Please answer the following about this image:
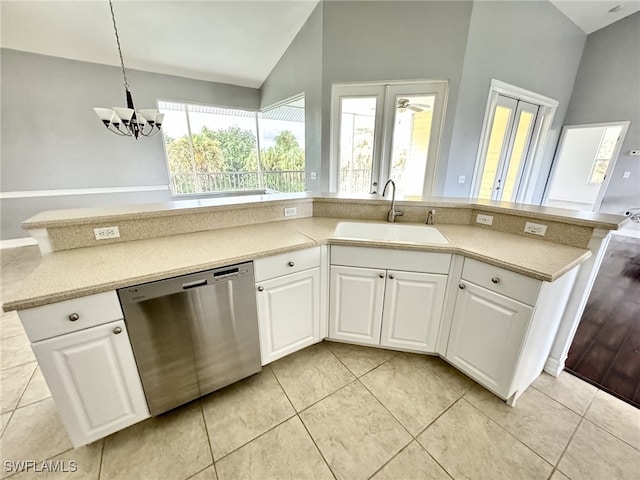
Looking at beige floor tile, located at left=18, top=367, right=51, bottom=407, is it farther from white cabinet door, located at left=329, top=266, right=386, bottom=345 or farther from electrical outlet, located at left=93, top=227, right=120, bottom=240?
white cabinet door, located at left=329, top=266, right=386, bottom=345

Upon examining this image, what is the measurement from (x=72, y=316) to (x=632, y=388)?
3038 millimetres

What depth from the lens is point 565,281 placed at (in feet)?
4.50

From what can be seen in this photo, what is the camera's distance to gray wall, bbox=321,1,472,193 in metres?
2.80

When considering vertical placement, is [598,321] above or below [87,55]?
below

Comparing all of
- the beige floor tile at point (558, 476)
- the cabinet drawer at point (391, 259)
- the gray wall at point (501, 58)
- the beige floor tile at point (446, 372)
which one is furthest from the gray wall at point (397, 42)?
the beige floor tile at point (558, 476)

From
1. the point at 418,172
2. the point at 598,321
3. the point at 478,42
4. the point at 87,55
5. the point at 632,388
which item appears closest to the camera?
the point at 632,388

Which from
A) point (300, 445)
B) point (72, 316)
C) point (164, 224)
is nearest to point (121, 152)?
point (164, 224)

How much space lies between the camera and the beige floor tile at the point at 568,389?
1460 mm

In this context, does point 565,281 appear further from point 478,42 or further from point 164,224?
point 478,42

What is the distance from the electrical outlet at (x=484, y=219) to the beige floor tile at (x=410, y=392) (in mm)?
1150

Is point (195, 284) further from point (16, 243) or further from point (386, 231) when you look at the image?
point (16, 243)

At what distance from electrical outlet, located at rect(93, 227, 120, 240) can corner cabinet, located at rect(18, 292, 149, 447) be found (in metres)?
0.60

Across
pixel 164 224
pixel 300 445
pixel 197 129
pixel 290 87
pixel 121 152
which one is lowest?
pixel 300 445

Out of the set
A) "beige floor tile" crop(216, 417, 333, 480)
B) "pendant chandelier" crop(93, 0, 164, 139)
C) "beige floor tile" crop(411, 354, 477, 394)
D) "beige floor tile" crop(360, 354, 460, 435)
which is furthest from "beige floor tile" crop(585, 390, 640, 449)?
"pendant chandelier" crop(93, 0, 164, 139)
